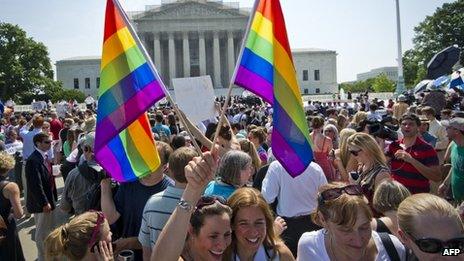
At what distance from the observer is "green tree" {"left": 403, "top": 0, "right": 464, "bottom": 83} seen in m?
57.7

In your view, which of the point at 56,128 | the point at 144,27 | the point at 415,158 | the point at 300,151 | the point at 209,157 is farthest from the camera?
the point at 144,27

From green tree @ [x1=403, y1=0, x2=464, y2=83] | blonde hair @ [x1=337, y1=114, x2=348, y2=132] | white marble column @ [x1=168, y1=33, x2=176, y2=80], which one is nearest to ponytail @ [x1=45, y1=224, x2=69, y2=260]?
blonde hair @ [x1=337, y1=114, x2=348, y2=132]

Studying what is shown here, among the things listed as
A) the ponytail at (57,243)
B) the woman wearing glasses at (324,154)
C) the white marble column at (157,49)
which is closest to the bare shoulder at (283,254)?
the ponytail at (57,243)

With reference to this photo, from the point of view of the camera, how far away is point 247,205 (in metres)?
2.79

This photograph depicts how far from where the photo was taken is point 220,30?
75.6 m

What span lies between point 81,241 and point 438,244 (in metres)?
1.78

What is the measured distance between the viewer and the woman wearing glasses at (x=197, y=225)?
244 cm

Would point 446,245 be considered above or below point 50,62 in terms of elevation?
below

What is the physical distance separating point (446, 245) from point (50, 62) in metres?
68.2

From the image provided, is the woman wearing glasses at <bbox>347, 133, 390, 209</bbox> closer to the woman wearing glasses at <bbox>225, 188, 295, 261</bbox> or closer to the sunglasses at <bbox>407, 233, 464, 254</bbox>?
the woman wearing glasses at <bbox>225, 188, 295, 261</bbox>

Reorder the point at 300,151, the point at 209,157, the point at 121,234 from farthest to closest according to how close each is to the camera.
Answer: the point at 121,234
the point at 300,151
the point at 209,157

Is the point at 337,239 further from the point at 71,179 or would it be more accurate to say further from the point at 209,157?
the point at 71,179

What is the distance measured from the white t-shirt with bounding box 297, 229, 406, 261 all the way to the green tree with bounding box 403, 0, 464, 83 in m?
59.5

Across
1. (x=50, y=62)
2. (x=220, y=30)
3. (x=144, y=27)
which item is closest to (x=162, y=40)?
(x=144, y=27)
